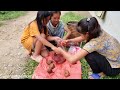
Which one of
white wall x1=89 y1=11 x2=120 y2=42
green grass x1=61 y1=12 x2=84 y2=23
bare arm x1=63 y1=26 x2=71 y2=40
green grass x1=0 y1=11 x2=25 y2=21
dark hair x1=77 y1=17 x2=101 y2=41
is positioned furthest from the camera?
green grass x1=0 y1=11 x2=25 y2=21

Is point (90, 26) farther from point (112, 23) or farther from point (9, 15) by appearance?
point (9, 15)

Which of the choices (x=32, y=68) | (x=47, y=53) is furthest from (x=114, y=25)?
(x=32, y=68)

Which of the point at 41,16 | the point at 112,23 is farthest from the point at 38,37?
the point at 112,23

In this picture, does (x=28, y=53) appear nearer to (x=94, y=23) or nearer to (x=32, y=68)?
(x=32, y=68)

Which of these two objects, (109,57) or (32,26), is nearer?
(109,57)

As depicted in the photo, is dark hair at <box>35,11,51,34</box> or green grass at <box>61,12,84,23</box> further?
green grass at <box>61,12,84,23</box>

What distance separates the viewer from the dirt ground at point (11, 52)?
3048 mm

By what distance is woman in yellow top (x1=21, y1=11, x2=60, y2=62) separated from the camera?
10.1 ft

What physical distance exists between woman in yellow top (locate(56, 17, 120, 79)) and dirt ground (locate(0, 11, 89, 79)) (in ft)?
1.87

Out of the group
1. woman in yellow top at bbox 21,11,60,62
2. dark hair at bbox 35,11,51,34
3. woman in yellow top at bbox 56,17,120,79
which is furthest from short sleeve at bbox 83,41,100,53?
dark hair at bbox 35,11,51,34

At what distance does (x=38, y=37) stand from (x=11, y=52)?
0.56m

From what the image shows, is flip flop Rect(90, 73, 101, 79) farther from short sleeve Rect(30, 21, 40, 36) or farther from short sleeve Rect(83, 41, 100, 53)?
short sleeve Rect(30, 21, 40, 36)
